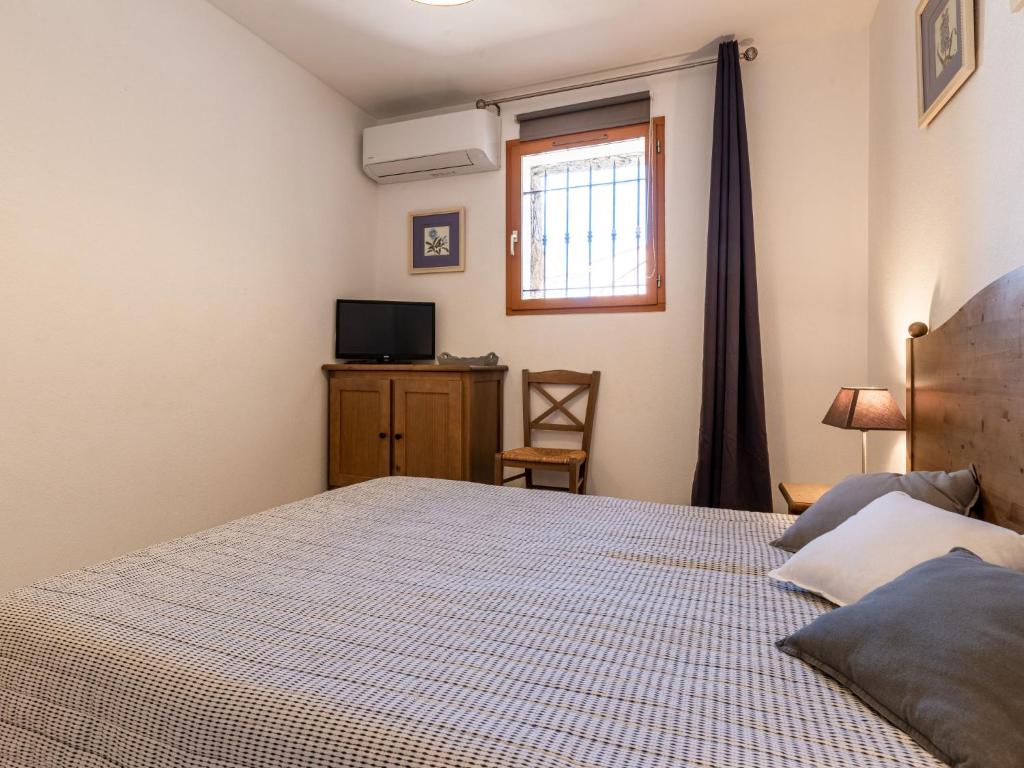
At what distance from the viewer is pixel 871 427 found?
196 cm

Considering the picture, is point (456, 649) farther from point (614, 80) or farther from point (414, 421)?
Result: point (614, 80)

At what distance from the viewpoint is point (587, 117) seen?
3.29 m

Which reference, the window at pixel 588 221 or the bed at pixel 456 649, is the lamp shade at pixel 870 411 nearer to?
the bed at pixel 456 649

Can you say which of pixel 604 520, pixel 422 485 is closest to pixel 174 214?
pixel 422 485

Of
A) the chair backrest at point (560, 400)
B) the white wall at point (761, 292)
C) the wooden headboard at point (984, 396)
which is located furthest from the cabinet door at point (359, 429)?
the wooden headboard at point (984, 396)

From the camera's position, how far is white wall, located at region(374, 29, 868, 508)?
2.85 meters

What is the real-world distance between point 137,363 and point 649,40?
2962 millimetres

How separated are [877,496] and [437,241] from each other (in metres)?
2.97

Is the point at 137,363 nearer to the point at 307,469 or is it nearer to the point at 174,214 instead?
the point at 174,214

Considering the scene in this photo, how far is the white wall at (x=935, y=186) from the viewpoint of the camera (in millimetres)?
1400

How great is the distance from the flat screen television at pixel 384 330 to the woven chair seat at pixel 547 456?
959 mm

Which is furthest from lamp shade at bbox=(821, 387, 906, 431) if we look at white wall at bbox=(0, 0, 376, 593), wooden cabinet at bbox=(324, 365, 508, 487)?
white wall at bbox=(0, 0, 376, 593)

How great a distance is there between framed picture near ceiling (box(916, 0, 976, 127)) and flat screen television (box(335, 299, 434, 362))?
8.69ft

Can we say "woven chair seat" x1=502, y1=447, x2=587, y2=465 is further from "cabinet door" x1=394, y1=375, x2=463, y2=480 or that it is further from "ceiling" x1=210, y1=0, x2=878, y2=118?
"ceiling" x1=210, y1=0, x2=878, y2=118
